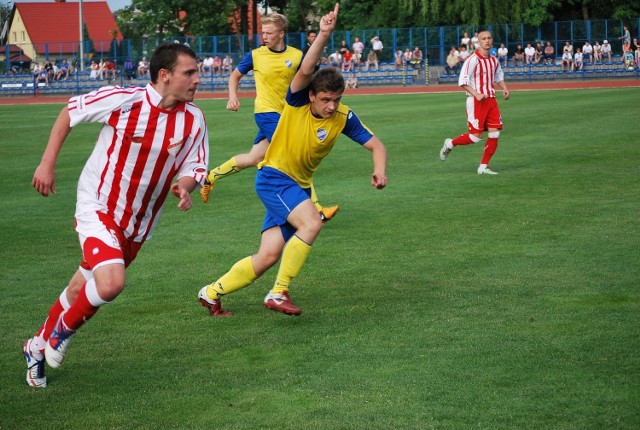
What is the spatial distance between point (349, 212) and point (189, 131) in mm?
6096

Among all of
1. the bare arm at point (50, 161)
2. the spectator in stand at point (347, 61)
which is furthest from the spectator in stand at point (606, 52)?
the bare arm at point (50, 161)

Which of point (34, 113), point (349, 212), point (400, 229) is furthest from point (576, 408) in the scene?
point (34, 113)

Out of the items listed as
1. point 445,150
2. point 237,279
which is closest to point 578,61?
point 445,150

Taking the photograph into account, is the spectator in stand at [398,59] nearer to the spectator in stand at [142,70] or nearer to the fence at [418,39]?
the fence at [418,39]

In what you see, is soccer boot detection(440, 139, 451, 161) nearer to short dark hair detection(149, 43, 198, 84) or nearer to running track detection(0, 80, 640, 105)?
short dark hair detection(149, 43, 198, 84)

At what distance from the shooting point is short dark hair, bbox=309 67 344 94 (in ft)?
21.8

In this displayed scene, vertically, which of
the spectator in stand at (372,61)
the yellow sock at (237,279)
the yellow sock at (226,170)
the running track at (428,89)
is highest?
the spectator in stand at (372,61)

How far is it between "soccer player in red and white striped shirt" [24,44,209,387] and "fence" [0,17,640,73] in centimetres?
4678

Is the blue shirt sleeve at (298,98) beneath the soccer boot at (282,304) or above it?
above

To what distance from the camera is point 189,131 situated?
5.90m

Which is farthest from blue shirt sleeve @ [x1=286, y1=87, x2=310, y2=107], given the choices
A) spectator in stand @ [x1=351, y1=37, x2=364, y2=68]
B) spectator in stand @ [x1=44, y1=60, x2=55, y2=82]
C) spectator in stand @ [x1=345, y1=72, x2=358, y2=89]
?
spectator in stand @ [x1=44, y1=60, x2=55, y2=82]

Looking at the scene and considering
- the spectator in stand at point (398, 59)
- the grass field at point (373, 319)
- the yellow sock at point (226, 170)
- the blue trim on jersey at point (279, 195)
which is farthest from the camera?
the spectator in stand at point (398, 59)

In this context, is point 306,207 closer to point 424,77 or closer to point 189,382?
point 189,382

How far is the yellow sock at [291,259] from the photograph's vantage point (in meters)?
6.74
